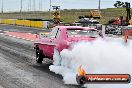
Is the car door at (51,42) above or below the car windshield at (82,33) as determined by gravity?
below

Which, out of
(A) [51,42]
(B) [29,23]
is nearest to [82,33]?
(A) [51,42]

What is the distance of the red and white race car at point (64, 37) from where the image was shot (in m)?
12.9

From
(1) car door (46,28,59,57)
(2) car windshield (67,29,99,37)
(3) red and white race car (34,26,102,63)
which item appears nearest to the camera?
(3) red and white race car (34,26,102,63)

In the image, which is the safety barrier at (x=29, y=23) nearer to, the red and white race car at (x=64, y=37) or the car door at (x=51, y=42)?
the red and white race car at (x=64, y=37)

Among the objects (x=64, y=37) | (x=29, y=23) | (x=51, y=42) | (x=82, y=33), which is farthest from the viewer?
(x=29, y=23)

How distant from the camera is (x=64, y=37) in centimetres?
1327

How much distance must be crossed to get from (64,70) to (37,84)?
66.0 inches

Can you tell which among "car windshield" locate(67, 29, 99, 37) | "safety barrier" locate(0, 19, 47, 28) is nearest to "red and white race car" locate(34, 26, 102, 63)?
"car windshield" locate(67, 29, 99, 37)

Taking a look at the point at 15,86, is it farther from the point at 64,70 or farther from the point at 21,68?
the point at 21,68

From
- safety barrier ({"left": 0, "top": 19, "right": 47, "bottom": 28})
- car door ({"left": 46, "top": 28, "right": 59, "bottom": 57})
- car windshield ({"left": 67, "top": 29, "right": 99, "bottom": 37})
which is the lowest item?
safety barrier ({"left": 0, "top": 19, "right": 47, "bottom": 28})

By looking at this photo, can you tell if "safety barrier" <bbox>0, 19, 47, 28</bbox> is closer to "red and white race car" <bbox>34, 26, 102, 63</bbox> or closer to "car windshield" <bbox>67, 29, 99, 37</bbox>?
"red and white race car" <bbox>34, 26, 102, 63</bbox>

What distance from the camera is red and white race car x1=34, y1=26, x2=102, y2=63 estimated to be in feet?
42.3

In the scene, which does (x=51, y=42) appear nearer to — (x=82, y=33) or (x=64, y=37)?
Result: (x=64, y=37)

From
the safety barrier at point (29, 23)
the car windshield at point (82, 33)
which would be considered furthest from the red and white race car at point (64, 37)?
the safety barrier at point (29, 23)
